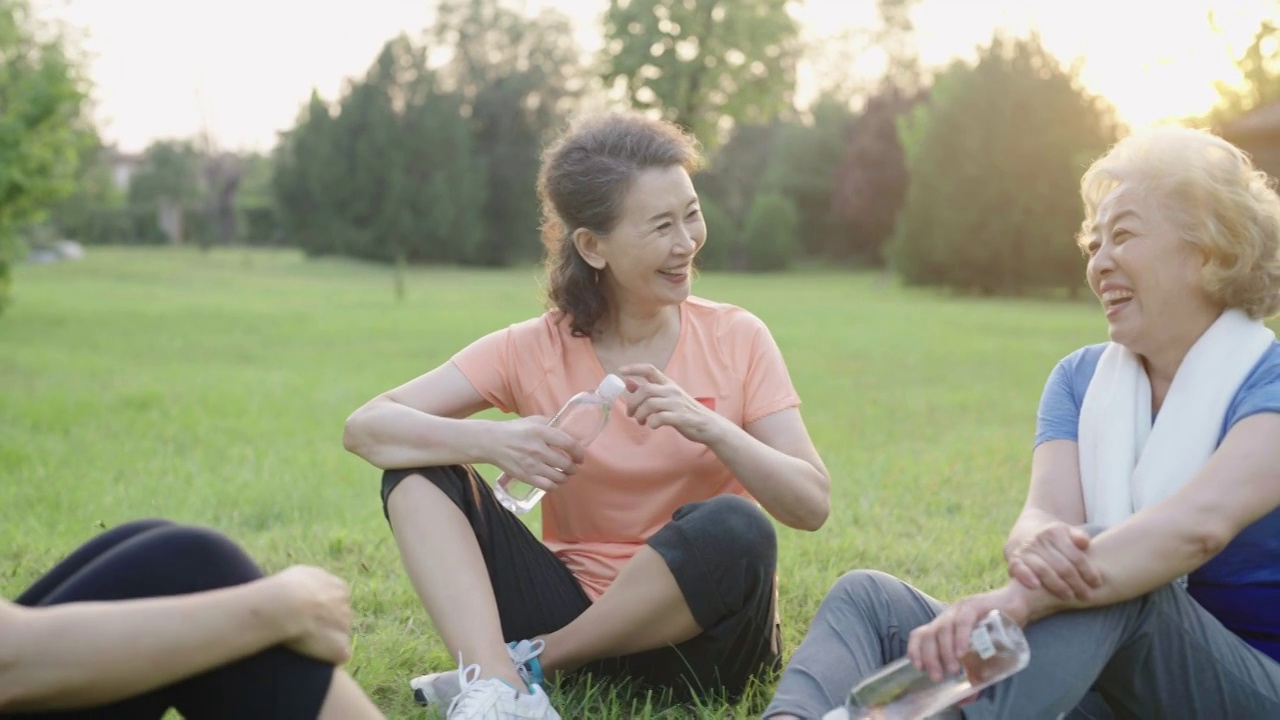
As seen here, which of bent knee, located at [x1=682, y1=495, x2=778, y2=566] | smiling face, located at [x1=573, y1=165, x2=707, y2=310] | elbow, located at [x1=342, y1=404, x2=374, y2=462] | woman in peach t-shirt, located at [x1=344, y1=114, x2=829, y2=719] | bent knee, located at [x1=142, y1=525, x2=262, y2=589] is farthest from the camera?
smiling face, located at [x1=573, y1=165, x2=707, y2=310]

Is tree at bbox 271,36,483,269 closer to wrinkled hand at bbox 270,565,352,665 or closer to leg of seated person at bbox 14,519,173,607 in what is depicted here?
leg of seated person at bbox 14,519,173,607

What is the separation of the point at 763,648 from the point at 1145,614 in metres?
1.06

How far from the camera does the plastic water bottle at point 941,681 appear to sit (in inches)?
90.5

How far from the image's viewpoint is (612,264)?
11.0 ft

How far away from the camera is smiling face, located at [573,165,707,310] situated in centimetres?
327

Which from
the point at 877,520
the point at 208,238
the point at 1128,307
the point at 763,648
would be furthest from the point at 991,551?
the point at 208,238

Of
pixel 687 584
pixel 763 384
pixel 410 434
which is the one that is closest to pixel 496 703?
pixel 687 584

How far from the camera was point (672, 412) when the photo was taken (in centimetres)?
292

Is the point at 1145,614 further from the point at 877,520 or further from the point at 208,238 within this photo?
the point at 208,238

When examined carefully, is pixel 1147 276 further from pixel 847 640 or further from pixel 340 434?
pixel 340 434

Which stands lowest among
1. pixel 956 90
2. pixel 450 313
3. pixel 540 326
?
pixel 450 313

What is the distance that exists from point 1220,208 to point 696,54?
36.5m

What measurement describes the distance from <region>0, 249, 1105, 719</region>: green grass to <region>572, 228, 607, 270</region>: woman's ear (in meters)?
1.10

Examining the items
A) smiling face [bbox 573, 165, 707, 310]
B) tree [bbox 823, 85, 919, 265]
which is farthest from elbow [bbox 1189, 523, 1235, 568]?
tree [bbox 823, 85, 919, 265]
